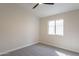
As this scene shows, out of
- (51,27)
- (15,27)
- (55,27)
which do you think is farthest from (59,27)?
(15,27)

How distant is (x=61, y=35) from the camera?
177 inches

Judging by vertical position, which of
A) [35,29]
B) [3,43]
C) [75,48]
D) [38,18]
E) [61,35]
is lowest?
[75,48]

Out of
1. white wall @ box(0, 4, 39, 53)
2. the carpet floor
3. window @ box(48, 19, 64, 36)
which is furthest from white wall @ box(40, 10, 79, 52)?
white wall @ box(0, 4, 39, 53)

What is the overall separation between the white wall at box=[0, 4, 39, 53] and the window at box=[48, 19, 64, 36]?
1.20 metres

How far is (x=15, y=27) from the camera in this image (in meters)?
4.20

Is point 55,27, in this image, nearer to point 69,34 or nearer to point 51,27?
point 51,27

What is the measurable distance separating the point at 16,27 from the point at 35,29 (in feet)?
5.90

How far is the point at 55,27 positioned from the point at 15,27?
8.54ft

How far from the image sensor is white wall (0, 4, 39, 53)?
11.9 feet

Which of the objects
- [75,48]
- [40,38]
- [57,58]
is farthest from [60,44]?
[57,58]

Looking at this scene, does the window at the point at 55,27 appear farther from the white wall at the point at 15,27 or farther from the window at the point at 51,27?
the white wall at the point at 15,27

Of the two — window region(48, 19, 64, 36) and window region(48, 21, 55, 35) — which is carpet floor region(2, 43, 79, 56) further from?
window region(48, 21, 55, 35)

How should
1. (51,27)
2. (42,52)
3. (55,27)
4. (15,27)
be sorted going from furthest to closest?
(51,27), (55,27), (15,27), (42,52)

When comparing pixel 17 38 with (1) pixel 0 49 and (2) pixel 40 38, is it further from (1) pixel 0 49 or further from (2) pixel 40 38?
(2) pixel 40 38
